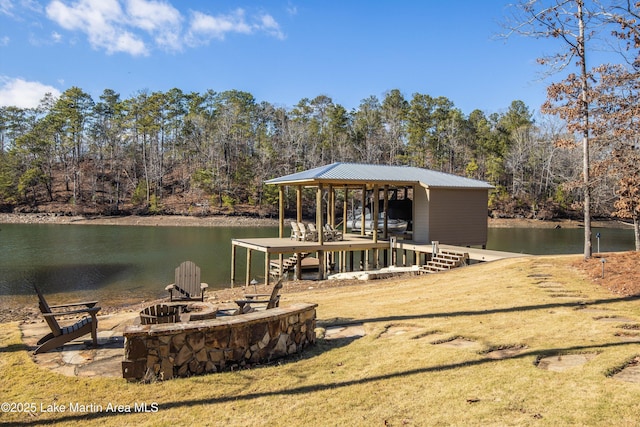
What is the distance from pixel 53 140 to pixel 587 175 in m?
61.4

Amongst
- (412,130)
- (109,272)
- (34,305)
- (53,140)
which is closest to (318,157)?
(412,130)

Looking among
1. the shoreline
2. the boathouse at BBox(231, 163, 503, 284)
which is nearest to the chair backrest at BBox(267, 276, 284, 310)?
the boathouse at BBox(231, 163, 503, 284)

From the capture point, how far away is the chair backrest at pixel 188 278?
334 inches

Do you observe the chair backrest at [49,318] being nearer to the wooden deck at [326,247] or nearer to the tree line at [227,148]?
the wooden deck at [326,247]

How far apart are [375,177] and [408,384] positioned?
14931 millimetres

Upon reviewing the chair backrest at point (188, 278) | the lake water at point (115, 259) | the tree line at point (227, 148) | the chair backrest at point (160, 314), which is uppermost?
the tree line at point (227, 148)

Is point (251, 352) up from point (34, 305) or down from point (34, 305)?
up

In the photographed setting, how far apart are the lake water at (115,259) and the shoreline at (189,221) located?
973cm

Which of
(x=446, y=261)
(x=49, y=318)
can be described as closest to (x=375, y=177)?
(x=446, y=261)

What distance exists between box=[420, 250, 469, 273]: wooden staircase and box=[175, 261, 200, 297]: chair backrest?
855 centimetres

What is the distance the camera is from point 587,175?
11.4m

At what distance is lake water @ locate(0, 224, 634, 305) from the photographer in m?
16.9

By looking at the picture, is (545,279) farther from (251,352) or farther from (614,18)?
(251,352)

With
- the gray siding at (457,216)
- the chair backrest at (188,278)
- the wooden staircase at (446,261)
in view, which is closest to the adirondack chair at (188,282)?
the chair backrest at (188,278)
